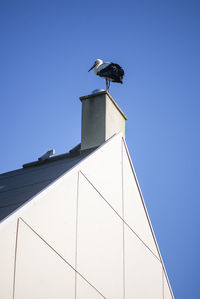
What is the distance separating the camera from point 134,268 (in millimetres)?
10062

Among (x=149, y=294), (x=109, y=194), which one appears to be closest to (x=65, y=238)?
(x=109, y=194)

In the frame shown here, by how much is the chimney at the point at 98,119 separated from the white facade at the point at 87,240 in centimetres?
71

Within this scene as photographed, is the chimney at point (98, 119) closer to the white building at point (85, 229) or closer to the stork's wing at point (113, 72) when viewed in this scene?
the white building at point (85, 229)

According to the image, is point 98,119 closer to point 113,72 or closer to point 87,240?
point 113,72

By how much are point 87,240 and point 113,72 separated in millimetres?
8365

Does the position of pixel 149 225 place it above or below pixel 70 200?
above

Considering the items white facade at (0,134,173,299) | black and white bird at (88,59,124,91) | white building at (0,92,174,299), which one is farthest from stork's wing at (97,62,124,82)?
white facade at (0,134,173,299)

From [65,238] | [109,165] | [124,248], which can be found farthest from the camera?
[109,165]

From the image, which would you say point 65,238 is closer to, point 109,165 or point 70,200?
point 70,200

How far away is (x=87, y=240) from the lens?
821 centimetres

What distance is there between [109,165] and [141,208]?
1.78m

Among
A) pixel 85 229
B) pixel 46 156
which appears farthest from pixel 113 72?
pixel 85 229

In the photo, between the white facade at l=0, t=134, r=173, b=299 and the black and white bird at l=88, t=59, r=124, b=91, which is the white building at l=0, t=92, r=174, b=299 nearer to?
the white facade at l=0, t=134, r=173, b=299

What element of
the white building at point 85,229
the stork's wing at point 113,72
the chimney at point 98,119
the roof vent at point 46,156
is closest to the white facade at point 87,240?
the white building at point 85,229
